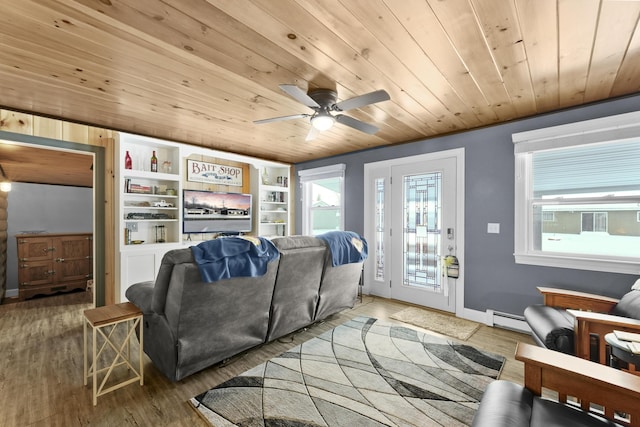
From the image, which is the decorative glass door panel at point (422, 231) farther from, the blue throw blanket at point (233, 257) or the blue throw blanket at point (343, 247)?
the blue throw blanket at point (233, 257)

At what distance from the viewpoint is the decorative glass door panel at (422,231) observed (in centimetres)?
402

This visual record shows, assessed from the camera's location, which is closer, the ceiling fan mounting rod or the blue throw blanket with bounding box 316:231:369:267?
the ceiling fan mounting rod

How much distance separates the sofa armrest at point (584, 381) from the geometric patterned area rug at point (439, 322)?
6.04 ft

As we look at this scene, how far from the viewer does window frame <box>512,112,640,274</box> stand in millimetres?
2677

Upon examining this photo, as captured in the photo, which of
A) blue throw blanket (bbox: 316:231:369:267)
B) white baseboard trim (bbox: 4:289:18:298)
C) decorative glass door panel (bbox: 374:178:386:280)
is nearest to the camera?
blue throw blanket (bbox: 316:231:369:267)

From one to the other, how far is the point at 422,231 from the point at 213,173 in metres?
3.67

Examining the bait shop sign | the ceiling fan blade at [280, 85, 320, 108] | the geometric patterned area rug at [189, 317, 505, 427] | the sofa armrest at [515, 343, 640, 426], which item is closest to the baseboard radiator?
the geometric patterned area rug at [189, 317, 505, 427]

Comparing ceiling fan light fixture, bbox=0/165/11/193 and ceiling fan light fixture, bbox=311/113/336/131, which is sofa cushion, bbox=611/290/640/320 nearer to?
ceiling fan light fixture, bbox=311/113/336/131

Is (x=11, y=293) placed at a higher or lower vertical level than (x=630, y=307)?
lower

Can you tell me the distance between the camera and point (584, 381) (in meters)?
1.20

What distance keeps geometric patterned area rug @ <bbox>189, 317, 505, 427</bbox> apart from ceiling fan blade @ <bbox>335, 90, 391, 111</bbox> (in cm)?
219

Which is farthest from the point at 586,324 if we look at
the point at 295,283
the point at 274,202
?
the point at 274,202

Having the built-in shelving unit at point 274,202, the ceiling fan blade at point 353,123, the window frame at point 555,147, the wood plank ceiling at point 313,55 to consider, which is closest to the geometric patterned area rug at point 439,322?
the window frame at point 555,147

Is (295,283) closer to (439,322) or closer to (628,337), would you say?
(439,322)
